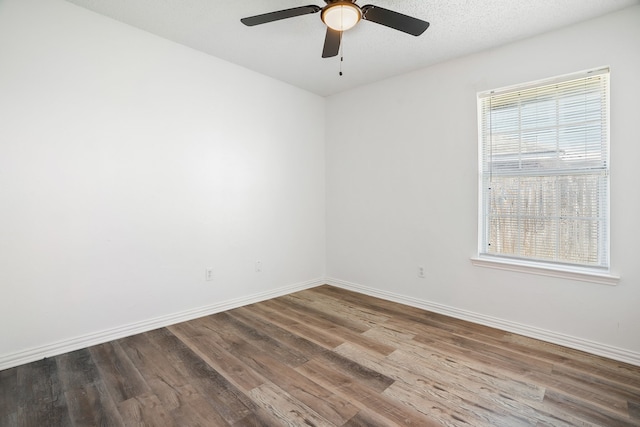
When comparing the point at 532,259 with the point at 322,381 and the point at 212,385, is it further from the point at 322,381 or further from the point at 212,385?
the point at 212,385

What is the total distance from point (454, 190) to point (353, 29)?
186 centimetres

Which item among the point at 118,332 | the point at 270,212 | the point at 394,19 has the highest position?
the point at 394,19

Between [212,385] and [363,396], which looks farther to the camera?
[212,385]

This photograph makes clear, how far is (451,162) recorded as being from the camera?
3.28 meters

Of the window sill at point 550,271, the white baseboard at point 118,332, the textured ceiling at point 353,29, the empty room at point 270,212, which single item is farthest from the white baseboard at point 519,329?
the textured ceiling at point 353,29

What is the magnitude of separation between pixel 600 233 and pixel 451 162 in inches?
53.9

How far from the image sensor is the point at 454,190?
3.27 meters

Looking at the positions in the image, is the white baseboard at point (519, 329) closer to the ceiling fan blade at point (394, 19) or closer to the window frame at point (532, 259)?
the window frame at point (532, 259)

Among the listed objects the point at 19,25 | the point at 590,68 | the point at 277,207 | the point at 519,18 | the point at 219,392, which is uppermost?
the point at 519,18

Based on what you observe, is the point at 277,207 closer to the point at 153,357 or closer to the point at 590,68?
the point at 153,357

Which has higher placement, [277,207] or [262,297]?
[277,207]

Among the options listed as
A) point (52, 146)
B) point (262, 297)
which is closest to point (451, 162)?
point (262, 297)

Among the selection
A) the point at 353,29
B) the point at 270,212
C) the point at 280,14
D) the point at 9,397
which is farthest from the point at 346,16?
the point at 9,397

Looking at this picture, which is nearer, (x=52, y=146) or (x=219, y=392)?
(x=219, y=392)
